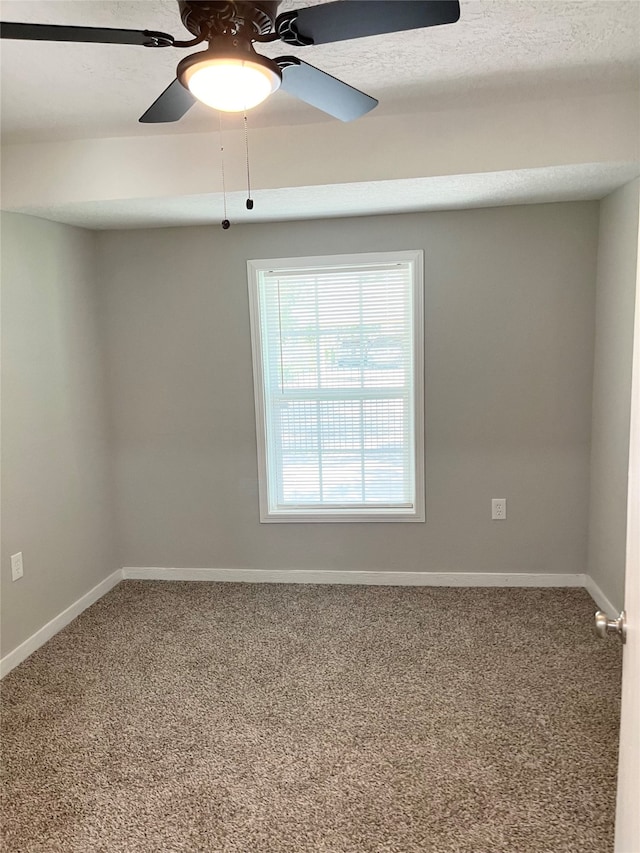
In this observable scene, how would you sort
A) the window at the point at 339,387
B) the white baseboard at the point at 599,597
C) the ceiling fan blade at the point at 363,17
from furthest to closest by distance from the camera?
the window at the point at 339,387 < the white baseboard at the point at 599,597 < the ceiling fan blade at the point at 363,17

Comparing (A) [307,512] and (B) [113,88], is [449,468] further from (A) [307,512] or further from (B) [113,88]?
(B) [113,88]

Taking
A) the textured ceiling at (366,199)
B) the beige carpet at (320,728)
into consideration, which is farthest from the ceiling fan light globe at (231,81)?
the beige carpet at (320,728)

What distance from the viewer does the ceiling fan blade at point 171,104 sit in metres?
1.62

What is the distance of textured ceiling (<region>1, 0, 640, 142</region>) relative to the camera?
5.62ft

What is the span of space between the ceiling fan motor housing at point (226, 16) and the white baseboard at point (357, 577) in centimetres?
292

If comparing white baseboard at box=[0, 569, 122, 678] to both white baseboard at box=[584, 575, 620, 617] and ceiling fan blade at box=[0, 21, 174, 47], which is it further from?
white baseboard at box=[584, 575, 620, 617]

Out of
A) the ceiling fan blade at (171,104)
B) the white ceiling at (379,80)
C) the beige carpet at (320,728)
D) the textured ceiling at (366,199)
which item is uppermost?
the white ceiling at (379,80)

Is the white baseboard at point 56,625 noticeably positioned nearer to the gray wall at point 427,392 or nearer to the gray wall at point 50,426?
the gray wall at point 50,426

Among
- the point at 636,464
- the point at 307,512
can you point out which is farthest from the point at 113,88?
the point at 307,512

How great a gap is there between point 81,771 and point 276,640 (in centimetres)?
109

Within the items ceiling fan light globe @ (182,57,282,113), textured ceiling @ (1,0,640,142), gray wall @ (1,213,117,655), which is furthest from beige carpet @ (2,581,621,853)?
textured ceiling @ (1,0,640,142)

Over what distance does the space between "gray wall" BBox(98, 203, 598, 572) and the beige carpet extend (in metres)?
0.38

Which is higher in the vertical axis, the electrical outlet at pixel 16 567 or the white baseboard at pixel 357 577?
the electrical outlet at pixel 16 567

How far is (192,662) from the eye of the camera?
9.27 ft
